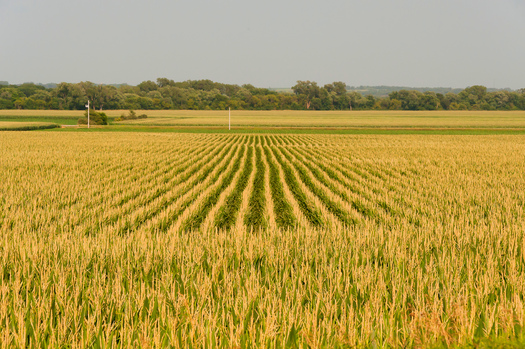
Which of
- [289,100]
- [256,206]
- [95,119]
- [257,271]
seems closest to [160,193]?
[256,206]

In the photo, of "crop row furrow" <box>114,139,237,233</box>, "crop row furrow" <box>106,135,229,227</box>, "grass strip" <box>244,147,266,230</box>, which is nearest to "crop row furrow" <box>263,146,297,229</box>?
"grass strip" <box>244,147,266,230</box>

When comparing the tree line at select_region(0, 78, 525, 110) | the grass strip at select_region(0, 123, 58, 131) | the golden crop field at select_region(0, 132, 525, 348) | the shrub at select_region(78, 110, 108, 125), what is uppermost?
the tree line at select_region(0, 78, 525, 110)

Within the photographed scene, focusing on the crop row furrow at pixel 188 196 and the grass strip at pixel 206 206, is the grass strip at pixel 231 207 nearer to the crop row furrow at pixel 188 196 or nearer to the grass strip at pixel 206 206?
the grass strip at pixel 206 206

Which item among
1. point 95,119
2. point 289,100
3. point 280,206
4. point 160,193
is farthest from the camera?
point 289,100

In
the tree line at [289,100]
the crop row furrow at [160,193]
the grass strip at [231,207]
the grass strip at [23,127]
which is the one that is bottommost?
the grass strip at [231,207]

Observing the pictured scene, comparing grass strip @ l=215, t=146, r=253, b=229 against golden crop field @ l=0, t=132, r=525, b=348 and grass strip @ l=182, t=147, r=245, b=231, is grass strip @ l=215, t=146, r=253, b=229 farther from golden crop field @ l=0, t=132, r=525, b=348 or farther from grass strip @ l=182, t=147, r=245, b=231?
grass strip @ l=182, t=147, r=245, b=231

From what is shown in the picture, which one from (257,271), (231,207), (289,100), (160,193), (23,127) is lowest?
(231,207)

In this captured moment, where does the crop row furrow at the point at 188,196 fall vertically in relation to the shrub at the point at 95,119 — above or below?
below

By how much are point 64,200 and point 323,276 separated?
365 inches

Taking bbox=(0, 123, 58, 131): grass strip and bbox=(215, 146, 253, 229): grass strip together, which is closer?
bbox=(215, 146, 253, 229): grass strip

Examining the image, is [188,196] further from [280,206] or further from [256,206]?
[280,206]

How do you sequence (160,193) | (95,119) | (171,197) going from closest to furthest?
(171,197)
(160,193)
(95,119)

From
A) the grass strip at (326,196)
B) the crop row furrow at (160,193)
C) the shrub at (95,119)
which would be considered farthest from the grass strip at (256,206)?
the shrub at (95,119)

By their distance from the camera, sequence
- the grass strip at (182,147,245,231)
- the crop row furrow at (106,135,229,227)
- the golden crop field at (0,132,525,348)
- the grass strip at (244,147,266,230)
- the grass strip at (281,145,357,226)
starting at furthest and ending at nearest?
1. the crop row furrow at (106,135,229,227)
2. the grass strip at (281,145,357,226)
3. the grass strip at (244,147,266,230)
4. the grass strip at (182,147,245,231)
5. the golden crop field at (0,132,525,348)
